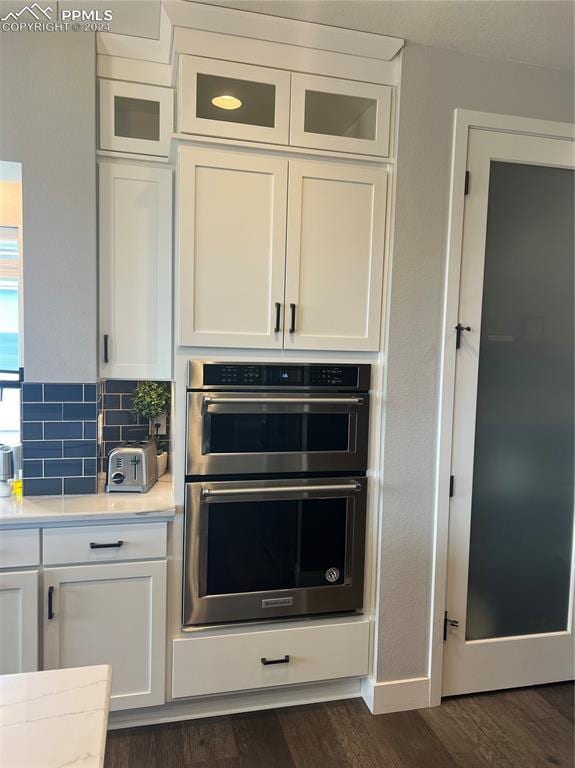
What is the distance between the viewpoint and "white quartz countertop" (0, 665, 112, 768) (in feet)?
2.52

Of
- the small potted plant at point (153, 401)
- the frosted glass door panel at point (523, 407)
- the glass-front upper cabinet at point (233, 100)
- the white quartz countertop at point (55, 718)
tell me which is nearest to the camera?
the white quartz countertop at point (55, 718)

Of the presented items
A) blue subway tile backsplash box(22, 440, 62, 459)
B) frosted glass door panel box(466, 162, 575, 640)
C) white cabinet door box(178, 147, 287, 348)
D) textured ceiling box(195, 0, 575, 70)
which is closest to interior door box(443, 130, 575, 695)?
frosted glass door panel box(466, 162, 575, 640)

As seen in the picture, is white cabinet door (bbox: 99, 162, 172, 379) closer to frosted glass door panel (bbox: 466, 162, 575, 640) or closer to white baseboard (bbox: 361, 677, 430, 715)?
frosted glass door panel (bbox: 466, 162, 575, 640)

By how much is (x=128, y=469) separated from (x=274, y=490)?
24.7 inches

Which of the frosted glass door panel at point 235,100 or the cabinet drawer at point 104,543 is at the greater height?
the frosted glass door panel at point 235,100

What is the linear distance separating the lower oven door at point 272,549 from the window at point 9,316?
1154 mm

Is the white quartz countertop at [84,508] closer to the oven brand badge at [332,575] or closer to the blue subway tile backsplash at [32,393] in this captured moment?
the blue subway tile backsplash at [32,393]

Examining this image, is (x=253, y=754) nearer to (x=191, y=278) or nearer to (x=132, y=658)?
(x=132, y=658)

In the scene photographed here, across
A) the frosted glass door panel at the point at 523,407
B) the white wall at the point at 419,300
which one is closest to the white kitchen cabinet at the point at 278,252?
the white wall at the point at 419,300

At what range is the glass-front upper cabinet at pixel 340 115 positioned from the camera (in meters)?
2.01

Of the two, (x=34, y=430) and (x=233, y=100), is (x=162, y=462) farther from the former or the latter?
(x=233, y=100)

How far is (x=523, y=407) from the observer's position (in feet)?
7.64

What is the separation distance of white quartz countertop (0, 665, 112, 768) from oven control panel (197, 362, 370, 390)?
1.17 metres

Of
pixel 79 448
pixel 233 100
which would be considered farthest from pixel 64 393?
pixel 233 100
